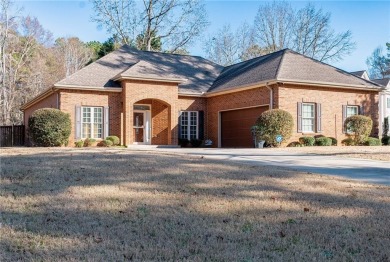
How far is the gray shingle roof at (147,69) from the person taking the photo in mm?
22281

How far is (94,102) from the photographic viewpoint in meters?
21.9

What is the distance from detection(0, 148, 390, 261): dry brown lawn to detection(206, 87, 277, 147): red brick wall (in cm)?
1250

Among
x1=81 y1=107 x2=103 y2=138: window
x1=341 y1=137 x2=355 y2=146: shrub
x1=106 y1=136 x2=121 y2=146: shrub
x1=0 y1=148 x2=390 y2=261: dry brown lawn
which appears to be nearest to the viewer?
x1=0 y1=148 x2=390 y2=261: dry brown lawn

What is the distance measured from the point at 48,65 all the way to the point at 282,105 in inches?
1282

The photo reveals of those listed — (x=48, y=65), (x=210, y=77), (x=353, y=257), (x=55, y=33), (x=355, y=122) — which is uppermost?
(x=55, y=33)

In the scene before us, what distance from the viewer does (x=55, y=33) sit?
43.7 metres

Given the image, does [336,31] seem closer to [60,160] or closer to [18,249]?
[60,160]

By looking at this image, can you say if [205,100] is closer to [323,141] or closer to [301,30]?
[323,141]

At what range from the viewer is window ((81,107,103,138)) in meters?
21.7

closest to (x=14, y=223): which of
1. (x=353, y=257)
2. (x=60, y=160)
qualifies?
(x=353, y=257)

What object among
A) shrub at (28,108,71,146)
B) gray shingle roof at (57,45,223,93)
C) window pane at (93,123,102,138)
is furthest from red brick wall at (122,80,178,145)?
shrub at (28,108,71,146)

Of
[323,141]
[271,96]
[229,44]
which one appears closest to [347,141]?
[323,141]

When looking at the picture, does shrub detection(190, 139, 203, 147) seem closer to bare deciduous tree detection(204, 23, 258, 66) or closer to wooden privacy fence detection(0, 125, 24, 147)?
wooden privacy fence detection(0, 125, 24, 147)

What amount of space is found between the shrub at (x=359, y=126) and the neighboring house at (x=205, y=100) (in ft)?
2.25
